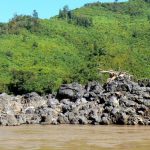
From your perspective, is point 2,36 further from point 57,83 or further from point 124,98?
point 124,98

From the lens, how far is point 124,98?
4781 centimetres

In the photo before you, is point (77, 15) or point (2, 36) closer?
point (2, 36)

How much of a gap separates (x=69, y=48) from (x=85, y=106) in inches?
1894

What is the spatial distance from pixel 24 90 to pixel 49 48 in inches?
1043

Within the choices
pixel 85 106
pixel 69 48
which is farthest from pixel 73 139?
pixel 69 48

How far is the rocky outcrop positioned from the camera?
44.8 metres

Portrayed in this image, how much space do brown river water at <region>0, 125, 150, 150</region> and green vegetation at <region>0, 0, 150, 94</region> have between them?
94.1 ft

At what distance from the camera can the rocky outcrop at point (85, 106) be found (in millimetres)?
44812

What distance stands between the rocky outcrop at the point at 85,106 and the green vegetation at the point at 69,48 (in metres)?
15.1

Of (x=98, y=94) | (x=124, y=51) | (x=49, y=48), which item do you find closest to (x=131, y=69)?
(x=124, y=51)

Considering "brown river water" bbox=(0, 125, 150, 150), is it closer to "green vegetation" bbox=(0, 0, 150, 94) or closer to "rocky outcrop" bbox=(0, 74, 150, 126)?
"rocky outcrop" bbox=(0, 74, 150, 126)

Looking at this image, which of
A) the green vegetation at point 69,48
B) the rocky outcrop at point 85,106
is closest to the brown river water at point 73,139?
the rocky outcrop at point 85,106

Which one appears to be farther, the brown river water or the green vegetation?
the green vegetation

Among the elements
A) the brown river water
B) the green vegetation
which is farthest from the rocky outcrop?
the green vegetation
